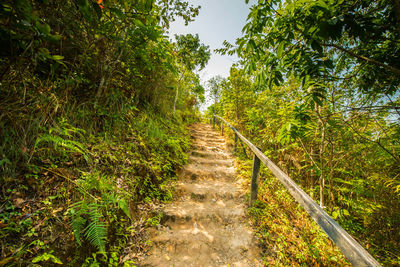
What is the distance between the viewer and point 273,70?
1620 mm

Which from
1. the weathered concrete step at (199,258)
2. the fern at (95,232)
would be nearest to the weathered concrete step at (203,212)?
the weathered concrete step at (199,258)

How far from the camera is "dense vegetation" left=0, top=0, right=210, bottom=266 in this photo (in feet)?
3.65

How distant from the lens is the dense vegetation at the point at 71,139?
111 centimetres

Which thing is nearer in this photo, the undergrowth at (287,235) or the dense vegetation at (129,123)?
the dense vegetation at (129,123)

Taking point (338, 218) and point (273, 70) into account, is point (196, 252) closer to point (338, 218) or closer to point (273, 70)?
point (273, 70)

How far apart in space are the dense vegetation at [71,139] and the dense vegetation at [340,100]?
1.38 m

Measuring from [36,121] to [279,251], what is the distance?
335 cm

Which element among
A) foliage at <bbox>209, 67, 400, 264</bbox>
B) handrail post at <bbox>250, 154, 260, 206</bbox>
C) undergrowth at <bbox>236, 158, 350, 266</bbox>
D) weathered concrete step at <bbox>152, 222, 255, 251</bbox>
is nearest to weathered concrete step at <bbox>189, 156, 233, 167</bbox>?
undergrowth at <bbox>236, 158, 350, 266</bbox>

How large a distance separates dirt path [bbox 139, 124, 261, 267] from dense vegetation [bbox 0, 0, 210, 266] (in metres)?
0.33

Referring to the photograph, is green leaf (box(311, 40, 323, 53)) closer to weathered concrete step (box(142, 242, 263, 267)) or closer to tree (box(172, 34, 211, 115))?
weathered concrete step (box(142, 242, 263, 267))

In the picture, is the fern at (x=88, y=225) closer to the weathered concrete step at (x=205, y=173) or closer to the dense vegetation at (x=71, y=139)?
the dense vegetation at (x=71, y=139)

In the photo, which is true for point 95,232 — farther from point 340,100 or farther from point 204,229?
point 340,100

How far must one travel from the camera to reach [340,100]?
252cm

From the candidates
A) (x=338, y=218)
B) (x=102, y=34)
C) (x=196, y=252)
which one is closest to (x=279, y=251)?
(x=196, y=252)
